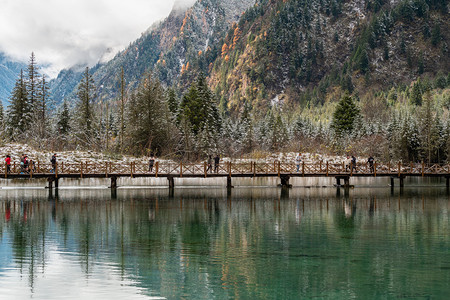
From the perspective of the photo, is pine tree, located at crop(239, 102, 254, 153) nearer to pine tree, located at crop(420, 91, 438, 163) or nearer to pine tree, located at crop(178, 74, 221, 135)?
pine tree, located at crop(178, 74, 221, 135)

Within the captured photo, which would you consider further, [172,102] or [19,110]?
[172,102]

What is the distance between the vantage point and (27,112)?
77.2 m

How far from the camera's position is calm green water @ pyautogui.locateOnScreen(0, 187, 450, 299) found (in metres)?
11.7

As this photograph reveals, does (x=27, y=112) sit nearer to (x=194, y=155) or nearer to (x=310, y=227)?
(x=194, y=155)

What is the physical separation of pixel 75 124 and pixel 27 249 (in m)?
65.1

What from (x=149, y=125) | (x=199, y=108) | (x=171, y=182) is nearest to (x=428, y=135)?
(x=199, y=108)

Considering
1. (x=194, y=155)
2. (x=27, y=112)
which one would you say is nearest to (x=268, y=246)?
(x=194, y=155)

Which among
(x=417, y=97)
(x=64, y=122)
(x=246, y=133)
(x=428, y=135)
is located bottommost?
(x=428, y=135)

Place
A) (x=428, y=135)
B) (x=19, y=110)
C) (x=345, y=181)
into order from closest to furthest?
(x=345, y=181)
(x=19, y=110)
(x=428, y=135)

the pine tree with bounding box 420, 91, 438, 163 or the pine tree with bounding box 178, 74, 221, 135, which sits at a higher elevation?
A: the pine tree with bounding box 178, 74, 221, 135

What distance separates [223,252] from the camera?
1596 centimetres

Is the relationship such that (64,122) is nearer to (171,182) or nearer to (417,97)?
(171,182)

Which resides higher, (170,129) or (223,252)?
(170,129)

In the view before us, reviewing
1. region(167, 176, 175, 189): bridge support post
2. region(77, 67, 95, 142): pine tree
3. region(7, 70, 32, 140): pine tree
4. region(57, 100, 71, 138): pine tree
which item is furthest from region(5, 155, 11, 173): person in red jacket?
region(57, 100, 71, 138): pine tree
